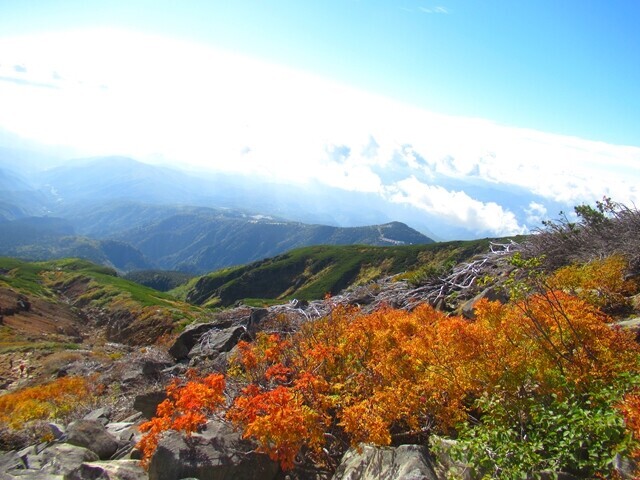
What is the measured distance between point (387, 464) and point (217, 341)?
14580 mm

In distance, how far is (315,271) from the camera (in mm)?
122062

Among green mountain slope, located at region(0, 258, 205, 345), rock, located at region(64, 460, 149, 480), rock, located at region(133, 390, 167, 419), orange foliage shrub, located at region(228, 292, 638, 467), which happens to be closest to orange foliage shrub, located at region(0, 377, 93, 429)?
rock, located at region(133, 390, 167, 419)

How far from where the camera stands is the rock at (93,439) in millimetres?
9617

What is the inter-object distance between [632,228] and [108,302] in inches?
2988

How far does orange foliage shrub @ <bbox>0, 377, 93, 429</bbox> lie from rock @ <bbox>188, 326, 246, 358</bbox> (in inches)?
187

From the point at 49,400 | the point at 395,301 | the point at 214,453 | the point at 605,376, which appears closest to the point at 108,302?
the point at 49,400

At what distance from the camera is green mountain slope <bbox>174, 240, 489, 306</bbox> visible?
99312 millimetres

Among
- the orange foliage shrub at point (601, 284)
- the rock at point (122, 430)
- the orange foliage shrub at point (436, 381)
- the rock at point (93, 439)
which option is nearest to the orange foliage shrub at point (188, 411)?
the orange foliage shrub at point (436, 381)

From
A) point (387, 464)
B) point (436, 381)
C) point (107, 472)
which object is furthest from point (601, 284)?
point (107, 472)

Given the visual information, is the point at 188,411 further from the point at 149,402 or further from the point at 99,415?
the point at 99,415

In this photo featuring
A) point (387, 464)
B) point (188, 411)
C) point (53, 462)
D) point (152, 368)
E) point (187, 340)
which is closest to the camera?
point (387, 464)

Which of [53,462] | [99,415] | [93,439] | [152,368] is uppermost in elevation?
[53,462]

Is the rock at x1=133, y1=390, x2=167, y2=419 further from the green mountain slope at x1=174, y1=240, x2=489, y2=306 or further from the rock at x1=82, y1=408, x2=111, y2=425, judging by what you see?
the green mountain slope at x1=174, y1=240, x2=489, y2=306

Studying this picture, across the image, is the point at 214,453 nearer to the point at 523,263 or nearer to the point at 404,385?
the point at 404,385
